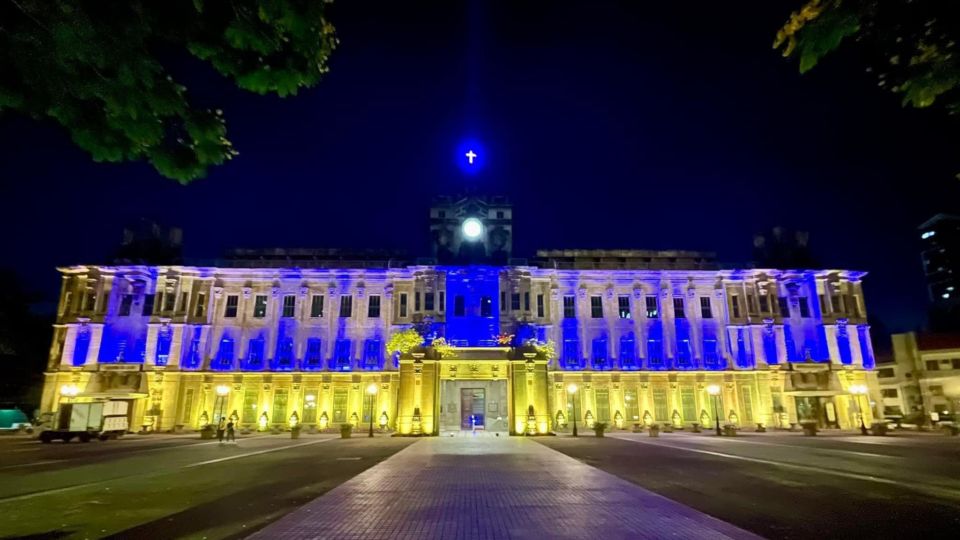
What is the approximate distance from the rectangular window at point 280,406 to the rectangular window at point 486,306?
19.8 meters

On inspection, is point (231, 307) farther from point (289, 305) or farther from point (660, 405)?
point (660, 405)

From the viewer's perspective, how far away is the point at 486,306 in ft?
154

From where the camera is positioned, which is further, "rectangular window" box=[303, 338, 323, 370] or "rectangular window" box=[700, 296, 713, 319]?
"rectangular window" box=[700, 296, 713, 319]

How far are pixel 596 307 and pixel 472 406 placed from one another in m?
15.6

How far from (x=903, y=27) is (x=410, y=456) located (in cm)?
1971

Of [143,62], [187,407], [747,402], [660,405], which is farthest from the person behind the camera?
[660,405]

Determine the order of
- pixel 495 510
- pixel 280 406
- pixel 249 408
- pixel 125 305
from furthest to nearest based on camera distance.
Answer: pixel 125 305 < pixel 280 406 < pixel 249 408 < pixel 495 510

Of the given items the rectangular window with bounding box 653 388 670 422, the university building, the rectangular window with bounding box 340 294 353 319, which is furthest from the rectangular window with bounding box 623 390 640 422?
the rectangular window with bounding box 340 294 353 319

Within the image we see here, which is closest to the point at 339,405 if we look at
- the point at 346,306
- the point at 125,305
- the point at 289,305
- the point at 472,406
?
the point at 346,306

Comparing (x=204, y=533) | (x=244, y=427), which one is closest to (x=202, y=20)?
(x=204, y=533)

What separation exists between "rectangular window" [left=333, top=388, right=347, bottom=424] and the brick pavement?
32936mm

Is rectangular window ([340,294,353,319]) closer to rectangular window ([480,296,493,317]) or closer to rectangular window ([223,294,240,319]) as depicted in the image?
rectangular window ([223,294,240,319])

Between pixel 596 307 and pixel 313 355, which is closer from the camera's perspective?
pixel 313 355

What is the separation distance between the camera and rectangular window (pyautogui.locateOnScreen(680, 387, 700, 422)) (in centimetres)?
4597
